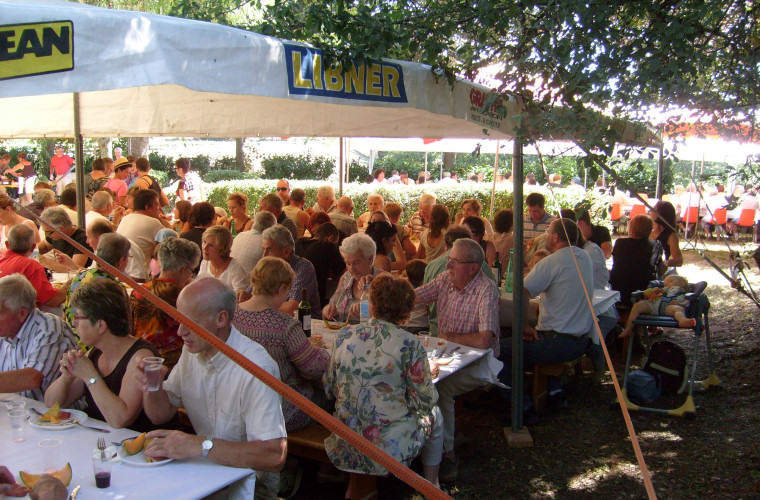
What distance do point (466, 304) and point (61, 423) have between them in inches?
110

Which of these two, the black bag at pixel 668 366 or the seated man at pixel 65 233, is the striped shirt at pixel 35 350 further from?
the black bag at pixel 668 366

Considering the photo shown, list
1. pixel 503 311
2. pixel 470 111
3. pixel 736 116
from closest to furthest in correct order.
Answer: pixel 736 116 < pixel 470 111 < pixel 503 311

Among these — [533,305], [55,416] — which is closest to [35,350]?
[55,416]

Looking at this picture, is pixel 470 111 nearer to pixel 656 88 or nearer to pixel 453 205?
pixel 656 88

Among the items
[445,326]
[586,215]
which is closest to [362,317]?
[445,326]

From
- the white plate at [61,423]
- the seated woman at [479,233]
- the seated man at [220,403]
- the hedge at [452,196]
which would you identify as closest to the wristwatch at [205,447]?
the seated man at [220,403]

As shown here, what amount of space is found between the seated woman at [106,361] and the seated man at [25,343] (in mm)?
265

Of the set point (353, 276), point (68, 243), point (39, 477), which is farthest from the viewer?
point (68, 243)

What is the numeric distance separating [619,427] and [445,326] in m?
1.79

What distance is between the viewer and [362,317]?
4.67 m

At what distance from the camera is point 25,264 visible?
16.8ft

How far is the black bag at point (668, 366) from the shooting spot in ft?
20.5

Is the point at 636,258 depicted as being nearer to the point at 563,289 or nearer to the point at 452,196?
the point at 563,289

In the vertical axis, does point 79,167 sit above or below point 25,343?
above
